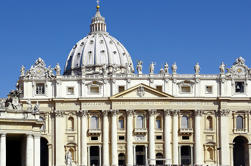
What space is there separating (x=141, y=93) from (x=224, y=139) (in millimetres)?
15373

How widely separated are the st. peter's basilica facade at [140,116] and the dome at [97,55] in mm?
39494

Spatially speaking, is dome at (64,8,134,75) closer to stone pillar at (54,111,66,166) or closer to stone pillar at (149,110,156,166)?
stone pillar at (149,110,156,166)

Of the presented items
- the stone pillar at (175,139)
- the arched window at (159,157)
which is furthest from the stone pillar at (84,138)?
the stone pillar at (175,139)

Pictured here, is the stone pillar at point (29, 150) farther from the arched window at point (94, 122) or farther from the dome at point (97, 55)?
the dome at point (97, 55)

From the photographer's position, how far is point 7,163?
6869cm

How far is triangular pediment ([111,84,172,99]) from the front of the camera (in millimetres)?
113312

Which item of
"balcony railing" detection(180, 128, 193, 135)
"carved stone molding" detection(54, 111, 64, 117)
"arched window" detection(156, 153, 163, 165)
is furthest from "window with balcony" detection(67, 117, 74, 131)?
"balcony railing" detection(180, 128, 193, 135)

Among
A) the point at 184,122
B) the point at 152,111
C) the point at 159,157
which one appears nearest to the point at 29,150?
the point at 152,111

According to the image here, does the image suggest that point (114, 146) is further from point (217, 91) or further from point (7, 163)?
point (7, 163)

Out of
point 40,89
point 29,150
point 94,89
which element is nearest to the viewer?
point 29,150

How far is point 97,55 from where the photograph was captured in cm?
15825

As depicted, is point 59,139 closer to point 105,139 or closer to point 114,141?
point 105,139

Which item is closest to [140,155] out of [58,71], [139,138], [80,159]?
[139,138]

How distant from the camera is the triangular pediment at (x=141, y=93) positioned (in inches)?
4461
